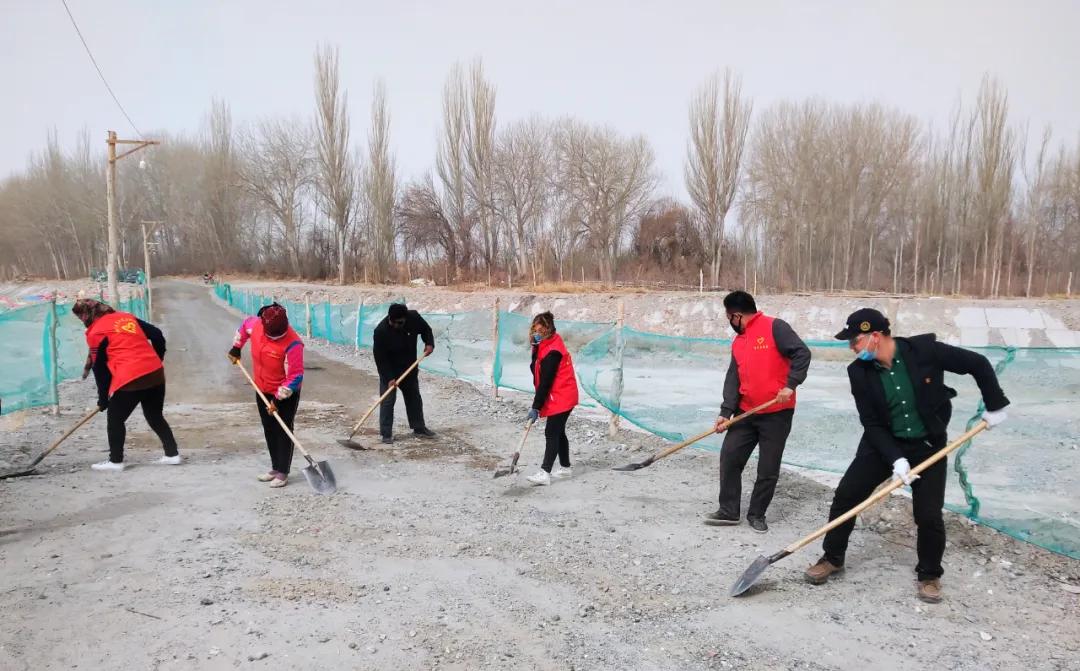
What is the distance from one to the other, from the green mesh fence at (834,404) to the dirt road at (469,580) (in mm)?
433

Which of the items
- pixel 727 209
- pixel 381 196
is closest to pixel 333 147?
pixel 381 196

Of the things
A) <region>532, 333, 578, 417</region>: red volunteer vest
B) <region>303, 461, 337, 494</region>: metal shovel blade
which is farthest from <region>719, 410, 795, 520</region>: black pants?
<region>303, 461, 337, 494</region>: metal shovel blade

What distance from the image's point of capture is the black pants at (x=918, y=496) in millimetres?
3582

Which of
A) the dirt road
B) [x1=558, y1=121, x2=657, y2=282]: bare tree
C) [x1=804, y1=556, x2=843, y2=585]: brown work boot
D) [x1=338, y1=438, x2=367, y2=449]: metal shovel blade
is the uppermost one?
[x1=558, y1=121, x2=657, y2=282]: bare tree

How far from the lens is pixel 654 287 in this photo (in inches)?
1188

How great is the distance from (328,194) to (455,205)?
10.6m

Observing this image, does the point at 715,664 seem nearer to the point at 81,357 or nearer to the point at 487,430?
the point at 487,430

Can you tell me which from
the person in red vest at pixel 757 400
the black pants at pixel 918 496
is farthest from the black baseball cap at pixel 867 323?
the person in red vest at pixel 757 400

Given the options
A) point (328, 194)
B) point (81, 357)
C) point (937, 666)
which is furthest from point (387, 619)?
A: point (328, 194)

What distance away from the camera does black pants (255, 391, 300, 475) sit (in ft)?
18.7

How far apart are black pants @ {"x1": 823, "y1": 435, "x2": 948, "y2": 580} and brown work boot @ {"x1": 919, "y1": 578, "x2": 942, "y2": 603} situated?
0.09ft

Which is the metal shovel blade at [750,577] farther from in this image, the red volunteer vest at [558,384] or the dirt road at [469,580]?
the red volunteer vest at [558,384]

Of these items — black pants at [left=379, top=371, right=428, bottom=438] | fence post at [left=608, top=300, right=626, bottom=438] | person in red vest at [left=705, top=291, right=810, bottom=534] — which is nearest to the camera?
person in red vest at [left=705, top=291, right=810, bottom=534]

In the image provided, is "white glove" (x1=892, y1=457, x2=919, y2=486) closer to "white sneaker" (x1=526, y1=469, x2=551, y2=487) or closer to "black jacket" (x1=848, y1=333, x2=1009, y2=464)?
"black jacket" (x1=848, y1=333, x2=1009, y2=464)
